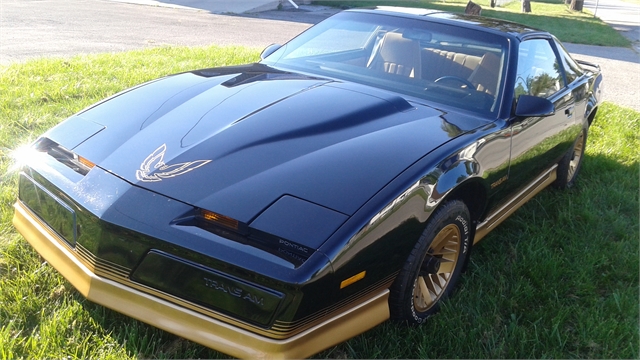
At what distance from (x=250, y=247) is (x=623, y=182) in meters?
3.79

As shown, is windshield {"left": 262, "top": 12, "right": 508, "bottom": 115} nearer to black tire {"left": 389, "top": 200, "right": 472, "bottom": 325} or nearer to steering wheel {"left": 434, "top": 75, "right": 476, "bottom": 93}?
steering wheel {"left": 434, "top": 75, "right": 476, "bottom": 93}

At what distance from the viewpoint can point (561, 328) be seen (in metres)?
2.68

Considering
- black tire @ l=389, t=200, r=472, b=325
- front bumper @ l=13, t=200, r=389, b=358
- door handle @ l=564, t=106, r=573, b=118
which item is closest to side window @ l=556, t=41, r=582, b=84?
door handle @ l=564, t=106, r=573, b=118

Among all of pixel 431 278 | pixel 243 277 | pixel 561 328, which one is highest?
pixel 243 277

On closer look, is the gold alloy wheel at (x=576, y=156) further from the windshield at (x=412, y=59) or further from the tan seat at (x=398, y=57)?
the tan seat at (x=398, y=57)

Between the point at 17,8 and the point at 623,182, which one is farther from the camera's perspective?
the point at 17,8

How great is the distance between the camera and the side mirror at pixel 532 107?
9.99 ft

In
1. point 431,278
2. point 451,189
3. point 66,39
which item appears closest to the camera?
point 451,189

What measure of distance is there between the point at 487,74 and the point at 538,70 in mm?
583

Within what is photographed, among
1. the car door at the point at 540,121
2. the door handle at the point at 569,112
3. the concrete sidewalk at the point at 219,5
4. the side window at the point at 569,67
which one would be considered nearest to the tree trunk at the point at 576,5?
the concrete sidewalk at the point at 219,5

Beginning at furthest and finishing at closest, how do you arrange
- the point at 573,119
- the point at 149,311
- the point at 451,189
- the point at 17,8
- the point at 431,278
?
1. the point at 17,8
2. the point at 573,119
3. the point at 431,278
4. the point at 451,189
5. the point at 149,311

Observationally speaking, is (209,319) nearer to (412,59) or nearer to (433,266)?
(433,266)

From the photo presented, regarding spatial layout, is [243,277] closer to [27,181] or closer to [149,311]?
[149,311]

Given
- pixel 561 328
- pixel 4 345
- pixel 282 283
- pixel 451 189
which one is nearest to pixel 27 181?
pixel 4 345
